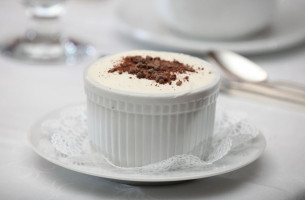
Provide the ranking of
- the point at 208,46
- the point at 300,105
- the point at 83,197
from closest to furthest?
the point at 83,197 < the point at 300,105 < the point at 208,46

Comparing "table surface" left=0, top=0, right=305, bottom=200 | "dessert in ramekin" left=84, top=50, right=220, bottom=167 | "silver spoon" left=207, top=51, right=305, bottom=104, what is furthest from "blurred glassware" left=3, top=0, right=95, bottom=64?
"dessert in ramekin" left=84, top=50, right=220, bottom=167

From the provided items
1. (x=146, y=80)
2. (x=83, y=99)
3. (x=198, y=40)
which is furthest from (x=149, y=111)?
(x=198, y=40)

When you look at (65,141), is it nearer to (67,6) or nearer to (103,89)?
(103,89)

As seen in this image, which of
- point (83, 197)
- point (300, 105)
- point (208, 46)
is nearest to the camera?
point (83, 197)

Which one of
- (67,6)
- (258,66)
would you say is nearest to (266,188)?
(258,66)

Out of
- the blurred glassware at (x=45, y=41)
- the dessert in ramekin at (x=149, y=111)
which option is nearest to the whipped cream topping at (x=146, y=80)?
the dessert in ramekin at (x=149, y=111)

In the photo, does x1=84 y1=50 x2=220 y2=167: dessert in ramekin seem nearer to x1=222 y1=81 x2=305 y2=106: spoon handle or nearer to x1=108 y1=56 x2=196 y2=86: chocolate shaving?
x1=108 y1=56 x2=196 y2=86: chocolate shaving
